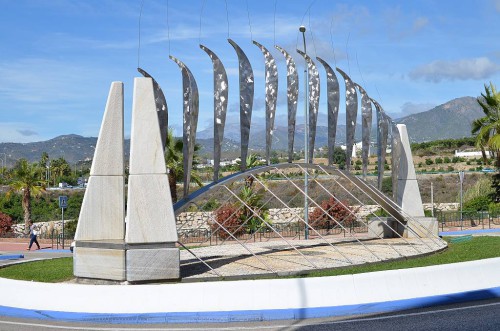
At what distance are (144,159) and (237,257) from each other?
6019 mm

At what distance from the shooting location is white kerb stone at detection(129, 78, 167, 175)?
17.9m

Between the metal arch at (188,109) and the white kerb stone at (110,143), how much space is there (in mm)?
2082

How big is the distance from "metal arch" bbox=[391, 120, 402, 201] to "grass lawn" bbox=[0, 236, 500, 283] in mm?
3149

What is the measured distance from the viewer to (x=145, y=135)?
18.0 metres

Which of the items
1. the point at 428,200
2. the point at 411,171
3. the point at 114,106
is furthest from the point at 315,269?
the point at 428,200

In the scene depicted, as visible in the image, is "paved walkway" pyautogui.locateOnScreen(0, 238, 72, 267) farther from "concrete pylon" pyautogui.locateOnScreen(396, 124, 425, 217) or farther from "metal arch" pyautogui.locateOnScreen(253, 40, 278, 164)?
"concrete pylon" pyautogui.locateOnScreen(396, 124, 425, 217)

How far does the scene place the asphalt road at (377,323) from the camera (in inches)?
537

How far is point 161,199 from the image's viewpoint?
17875 millimetres

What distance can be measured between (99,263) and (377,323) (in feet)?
24.5

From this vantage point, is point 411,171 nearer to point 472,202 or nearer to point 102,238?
point 102,238

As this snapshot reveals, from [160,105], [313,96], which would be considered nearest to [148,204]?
[160,105]

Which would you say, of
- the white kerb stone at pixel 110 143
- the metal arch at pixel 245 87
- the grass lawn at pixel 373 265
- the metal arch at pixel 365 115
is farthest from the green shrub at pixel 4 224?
the white kerb stone at pixel 110 143

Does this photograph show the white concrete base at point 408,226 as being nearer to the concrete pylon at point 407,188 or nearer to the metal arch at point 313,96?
the concrete pylon at point 407,188

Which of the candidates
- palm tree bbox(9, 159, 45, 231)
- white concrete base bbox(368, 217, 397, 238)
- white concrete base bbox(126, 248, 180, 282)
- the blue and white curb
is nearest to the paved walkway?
→ palm tree bbox(9, 159, 45, 231)
